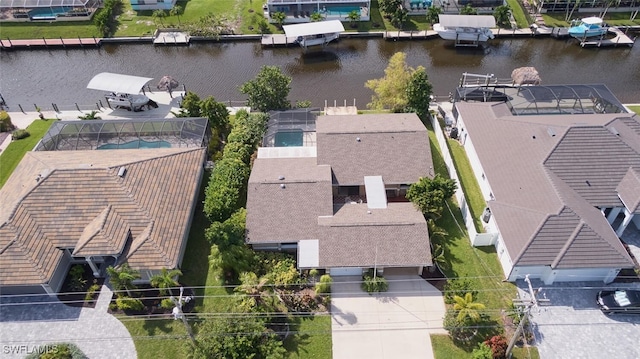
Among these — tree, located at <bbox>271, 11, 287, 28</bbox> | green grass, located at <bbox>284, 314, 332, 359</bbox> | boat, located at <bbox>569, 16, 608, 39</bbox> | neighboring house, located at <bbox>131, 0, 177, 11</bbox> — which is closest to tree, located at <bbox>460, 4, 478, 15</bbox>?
boat, located at <bbox>569, 16, 608, 39</bbox>

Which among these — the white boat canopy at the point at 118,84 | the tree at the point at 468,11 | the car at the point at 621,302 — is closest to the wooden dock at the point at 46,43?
the white boat canopy at the point at 118,84

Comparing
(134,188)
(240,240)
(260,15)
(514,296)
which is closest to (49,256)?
(134,188)

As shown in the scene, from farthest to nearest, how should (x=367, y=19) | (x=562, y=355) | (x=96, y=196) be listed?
(x=367, y=19), (x=96, y=196), (x=562, y=355)

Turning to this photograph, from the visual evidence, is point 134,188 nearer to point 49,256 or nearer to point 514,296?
point 49,256

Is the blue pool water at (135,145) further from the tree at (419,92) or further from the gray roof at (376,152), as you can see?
the tree at (419,92)

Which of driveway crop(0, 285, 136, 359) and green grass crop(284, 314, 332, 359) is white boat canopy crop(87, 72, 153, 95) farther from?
green grass crop(284, 314, 332, 359)

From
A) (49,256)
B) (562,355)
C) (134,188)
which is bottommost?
(562,355)
